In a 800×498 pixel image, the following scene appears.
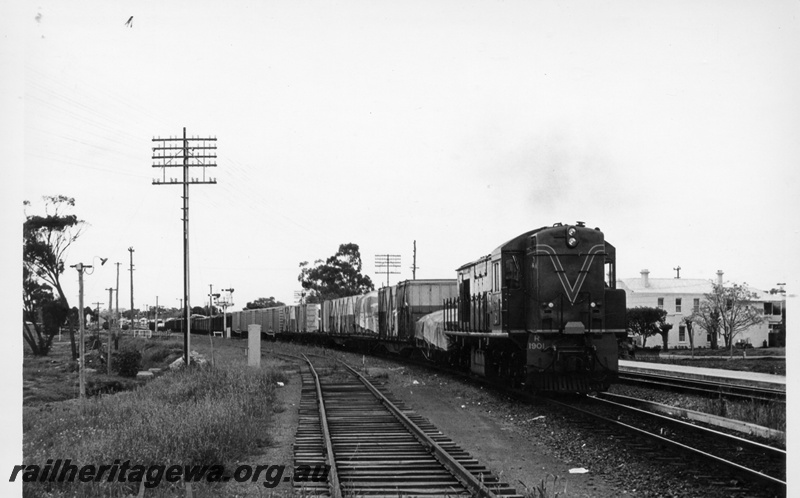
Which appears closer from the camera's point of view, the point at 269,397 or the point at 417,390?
the point at 269,397

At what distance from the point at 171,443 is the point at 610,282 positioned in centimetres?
919

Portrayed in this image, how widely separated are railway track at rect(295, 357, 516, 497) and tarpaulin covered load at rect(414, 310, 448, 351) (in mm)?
7277

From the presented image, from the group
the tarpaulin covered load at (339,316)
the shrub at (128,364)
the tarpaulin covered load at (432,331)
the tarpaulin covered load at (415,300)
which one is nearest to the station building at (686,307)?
the tarpaulin covered load at (339,316)

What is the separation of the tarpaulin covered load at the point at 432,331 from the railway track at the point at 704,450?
1028 cm

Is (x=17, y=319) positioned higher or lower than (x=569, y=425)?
higher

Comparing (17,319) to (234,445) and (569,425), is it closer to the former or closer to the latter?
(234,445)

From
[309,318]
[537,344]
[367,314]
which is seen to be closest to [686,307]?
[309,318]

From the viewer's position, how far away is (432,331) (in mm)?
23312

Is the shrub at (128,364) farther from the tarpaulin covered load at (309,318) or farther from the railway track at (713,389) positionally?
the railway track at (713,389)

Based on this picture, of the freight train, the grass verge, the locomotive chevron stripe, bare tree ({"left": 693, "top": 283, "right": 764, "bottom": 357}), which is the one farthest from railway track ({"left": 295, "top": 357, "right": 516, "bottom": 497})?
bare tree ({"left": 693, "top": 283, "right": 764, "bottom": 357})

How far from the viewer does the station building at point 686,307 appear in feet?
164

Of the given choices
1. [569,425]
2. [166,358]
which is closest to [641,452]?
[569,425]

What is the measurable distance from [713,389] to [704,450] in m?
7.98

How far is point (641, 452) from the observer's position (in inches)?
360
